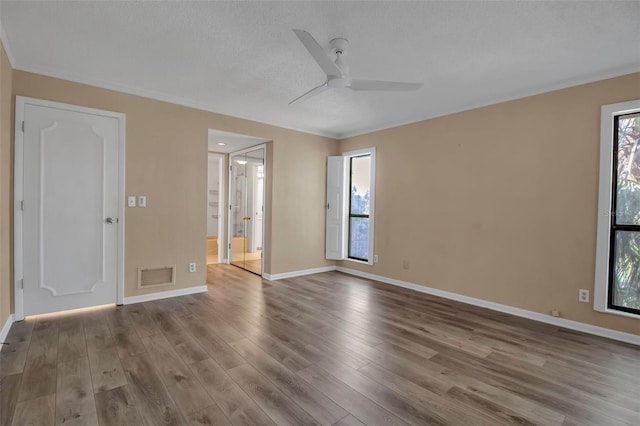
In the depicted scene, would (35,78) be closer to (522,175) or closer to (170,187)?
(170,187)

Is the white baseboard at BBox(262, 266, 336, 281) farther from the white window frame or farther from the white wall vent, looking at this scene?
the white wall vent

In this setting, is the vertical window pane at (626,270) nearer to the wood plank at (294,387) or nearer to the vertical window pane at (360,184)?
the wood plank at (294,387)

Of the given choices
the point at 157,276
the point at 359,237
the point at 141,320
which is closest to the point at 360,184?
the point at 359,237

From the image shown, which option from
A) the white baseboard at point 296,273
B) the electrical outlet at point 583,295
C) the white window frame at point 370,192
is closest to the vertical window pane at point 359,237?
the white window frame at point 370,192

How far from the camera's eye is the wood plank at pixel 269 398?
1.73m

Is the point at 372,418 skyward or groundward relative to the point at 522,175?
groundward

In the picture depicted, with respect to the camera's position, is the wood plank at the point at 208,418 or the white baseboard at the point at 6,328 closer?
the wood plank at the point at 208,418

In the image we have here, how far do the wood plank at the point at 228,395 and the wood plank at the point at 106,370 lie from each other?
Result: 475 mm

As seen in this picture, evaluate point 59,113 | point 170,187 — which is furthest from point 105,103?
point 170,187

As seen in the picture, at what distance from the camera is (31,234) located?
3037 mm

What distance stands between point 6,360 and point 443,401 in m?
3.12

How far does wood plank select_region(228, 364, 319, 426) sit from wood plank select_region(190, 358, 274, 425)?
0.13 feet

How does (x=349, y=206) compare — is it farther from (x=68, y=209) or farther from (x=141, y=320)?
(x=68, y=209)

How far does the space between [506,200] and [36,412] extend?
4.45 metres
